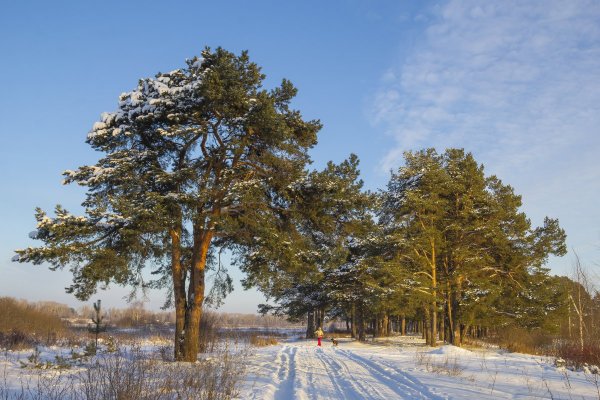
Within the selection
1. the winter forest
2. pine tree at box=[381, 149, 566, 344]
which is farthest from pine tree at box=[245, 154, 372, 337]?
pine tree at box=[381, 149, 566, 344]

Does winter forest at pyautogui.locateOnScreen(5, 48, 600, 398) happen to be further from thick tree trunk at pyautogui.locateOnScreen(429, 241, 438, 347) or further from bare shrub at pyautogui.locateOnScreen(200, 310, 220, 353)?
thick tree trunk at pyautogui.locateOnScreen(429, 241, 438, 347)

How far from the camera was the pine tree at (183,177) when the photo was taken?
500 inches

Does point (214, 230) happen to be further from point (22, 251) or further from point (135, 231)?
point (22, 251)

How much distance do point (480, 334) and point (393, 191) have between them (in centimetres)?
4019

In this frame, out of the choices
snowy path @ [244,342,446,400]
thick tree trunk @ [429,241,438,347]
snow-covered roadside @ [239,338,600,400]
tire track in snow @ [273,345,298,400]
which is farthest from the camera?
thick tree trunk @ [429,241,438,347]

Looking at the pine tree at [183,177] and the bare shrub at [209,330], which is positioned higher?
the pine tree at [183,177]

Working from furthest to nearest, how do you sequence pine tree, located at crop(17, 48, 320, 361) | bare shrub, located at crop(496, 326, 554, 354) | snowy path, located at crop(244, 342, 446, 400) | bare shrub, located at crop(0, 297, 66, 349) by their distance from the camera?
1. bare shrub, located at crop(496, 326, 554, 354)
2. bare shrub, located at crop(0, 297, 66, 349)
3. pine tree, located at crop(17, 48, 320, 361)
4. snowy path, located at crop(244, 342, 446, 400)

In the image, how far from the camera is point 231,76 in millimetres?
13555

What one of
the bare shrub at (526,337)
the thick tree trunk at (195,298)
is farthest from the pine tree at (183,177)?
the bare shrub at (526,337)

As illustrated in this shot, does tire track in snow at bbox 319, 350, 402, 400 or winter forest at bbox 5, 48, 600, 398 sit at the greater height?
winter forest at bbox 5, 48, 600, 398

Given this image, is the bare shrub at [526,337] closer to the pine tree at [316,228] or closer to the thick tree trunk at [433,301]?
the thick tree trunk at [433,301]

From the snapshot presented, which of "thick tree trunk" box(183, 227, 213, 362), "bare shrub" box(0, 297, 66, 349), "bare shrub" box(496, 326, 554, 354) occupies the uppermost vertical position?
"thick tree trunk" box(183, 227, 213, 362)

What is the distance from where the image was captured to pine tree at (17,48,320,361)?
41.7ft

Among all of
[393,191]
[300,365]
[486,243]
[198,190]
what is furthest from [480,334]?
[198,190]
